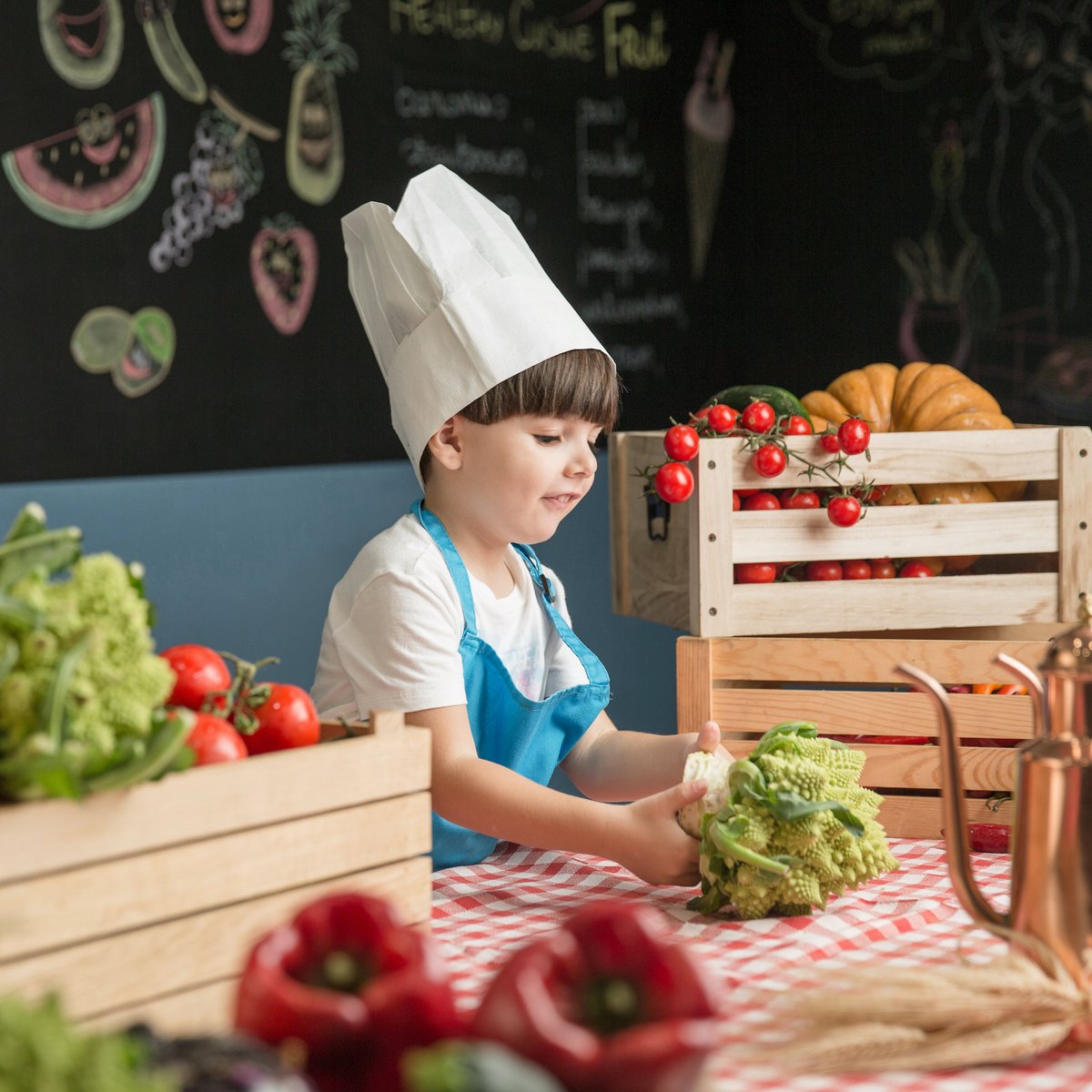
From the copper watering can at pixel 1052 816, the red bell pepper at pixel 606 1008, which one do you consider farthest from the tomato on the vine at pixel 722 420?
the red bell pepper at pixel 606 1008

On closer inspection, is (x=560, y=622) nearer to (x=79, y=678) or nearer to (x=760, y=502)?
(x=760, y=502)

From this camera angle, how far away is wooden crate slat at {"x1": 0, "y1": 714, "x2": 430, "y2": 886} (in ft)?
2.72

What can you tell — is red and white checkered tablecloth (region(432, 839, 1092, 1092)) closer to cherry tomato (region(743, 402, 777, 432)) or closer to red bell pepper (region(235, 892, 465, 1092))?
red bell pepper (region(235, 892, 465, 1092))

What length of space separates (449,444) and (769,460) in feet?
1.32

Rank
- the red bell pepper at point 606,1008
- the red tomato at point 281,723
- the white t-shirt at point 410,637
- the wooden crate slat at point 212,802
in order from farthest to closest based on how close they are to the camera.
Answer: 1. the white t-shirt at point 410,637
2. the red tomato at point 281,723
3. the wooden crate slat at point 212,802
4. the red bell pepper at point 606,1008

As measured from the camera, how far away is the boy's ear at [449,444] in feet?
5.76

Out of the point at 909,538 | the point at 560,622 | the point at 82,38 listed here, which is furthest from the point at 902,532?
the point at 82,38

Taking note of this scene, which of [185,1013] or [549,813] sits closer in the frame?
[185,1013]

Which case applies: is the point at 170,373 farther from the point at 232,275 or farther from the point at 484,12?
the point at 484,12

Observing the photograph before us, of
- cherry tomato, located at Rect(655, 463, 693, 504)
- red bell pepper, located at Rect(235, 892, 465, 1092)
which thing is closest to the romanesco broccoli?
red bell pepper, located at Rect(235, 892, 465, 1092)

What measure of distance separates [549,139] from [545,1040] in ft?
9.81

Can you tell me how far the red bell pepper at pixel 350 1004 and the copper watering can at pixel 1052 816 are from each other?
46 centimetres

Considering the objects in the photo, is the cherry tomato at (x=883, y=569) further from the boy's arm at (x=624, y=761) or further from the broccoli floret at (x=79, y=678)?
the broccoli floret at (x=79, y=678)

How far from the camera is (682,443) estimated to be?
1722 millimetres
